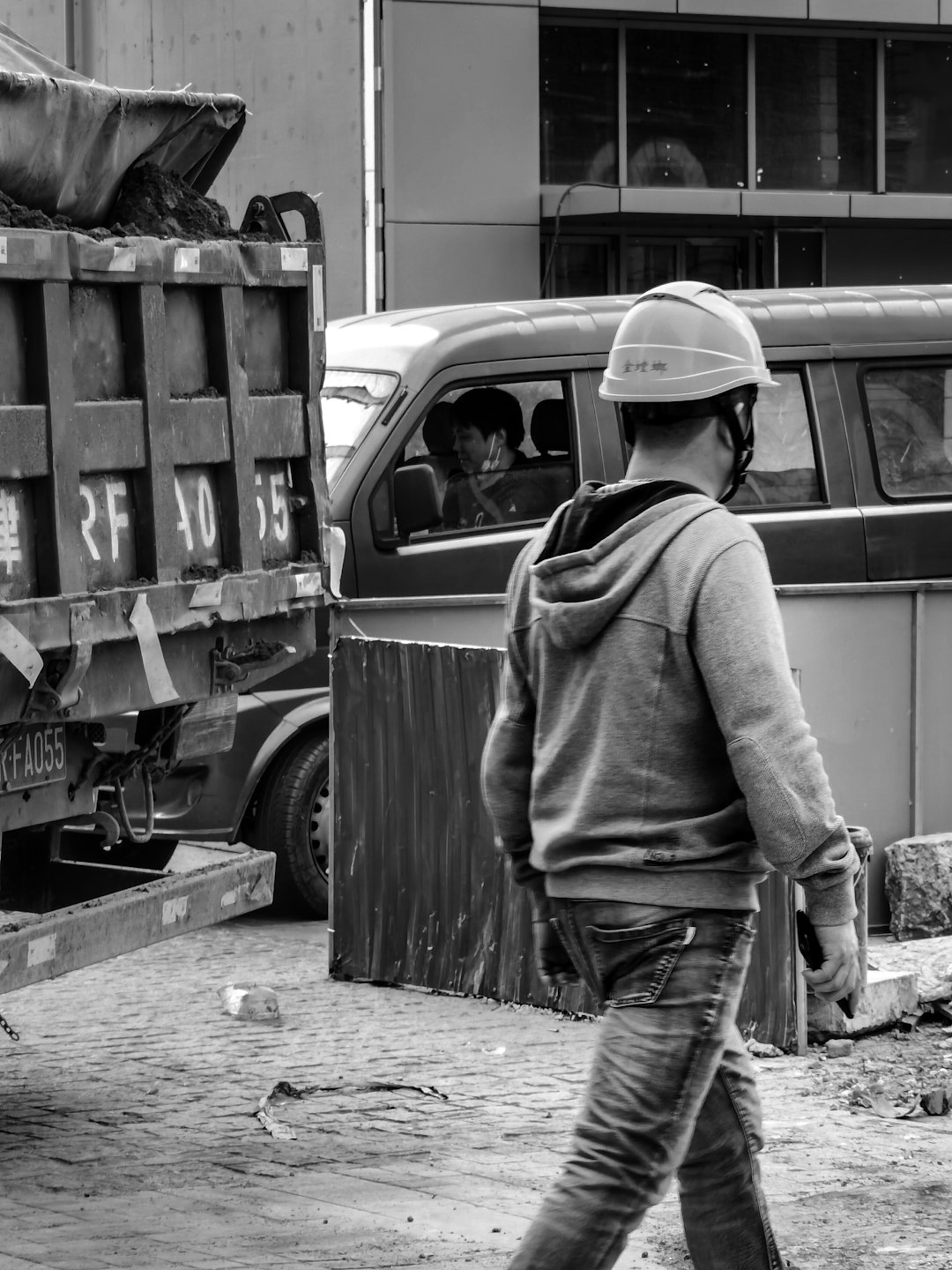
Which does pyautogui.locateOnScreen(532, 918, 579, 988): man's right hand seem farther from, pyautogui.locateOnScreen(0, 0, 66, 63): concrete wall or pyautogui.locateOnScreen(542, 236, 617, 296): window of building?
pyautogui.locateOnScreen(542, 236, 617, 296): window of building

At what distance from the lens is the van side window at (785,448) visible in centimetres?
984

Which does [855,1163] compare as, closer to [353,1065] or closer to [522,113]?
[353,1065]

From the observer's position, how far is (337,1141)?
5.62 metres

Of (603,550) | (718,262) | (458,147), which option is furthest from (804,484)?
(718,262)

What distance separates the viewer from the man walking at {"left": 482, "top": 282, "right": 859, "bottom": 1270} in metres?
3.24

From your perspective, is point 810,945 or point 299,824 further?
point 299,824

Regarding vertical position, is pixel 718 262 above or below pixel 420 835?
above

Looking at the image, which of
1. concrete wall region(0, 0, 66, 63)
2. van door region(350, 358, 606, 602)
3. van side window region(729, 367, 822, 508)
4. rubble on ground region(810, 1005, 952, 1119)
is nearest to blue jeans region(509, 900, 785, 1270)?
rubble on ground region(810, 1005, 952, 1119)

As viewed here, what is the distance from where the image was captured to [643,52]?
19.1 meters

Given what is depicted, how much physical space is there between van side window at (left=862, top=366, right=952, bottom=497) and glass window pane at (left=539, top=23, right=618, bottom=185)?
9.17 metres

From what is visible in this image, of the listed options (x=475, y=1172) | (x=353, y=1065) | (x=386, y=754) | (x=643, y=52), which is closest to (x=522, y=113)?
(x=643, y=52)

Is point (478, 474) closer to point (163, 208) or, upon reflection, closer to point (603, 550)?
point (163, 208)

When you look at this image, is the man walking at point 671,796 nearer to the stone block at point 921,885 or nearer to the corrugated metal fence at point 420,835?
the corrugated metal fence at point 420,835

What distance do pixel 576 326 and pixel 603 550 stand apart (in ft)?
20.5
